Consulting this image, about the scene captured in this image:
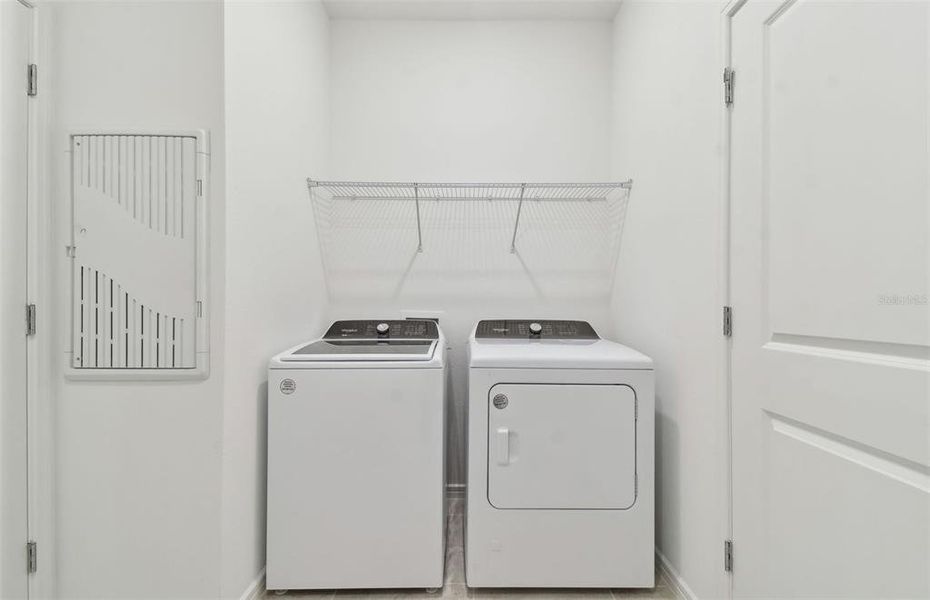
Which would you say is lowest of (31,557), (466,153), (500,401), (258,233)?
(31,557)

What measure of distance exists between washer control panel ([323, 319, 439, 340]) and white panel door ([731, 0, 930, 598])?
4.50 ft

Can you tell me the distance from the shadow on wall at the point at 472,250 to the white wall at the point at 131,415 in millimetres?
1146

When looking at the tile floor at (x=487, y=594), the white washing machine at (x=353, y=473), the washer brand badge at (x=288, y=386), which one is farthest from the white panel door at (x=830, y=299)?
the washer brand badge at (x=288, y=386)

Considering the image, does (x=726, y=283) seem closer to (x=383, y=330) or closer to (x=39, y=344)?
(x=383, y=330)

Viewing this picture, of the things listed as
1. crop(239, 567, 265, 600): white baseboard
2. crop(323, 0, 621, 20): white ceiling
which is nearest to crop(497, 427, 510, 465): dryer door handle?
crop(239, 567, 265, 600): white baseboard

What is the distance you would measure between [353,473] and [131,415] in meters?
0.76

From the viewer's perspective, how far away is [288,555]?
1.61m

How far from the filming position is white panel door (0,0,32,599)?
1290mm

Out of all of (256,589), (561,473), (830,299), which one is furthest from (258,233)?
(830,299)

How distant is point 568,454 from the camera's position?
1.62m

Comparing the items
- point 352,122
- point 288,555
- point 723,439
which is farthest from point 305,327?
point 723,439

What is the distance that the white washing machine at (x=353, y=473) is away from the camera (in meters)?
1.61

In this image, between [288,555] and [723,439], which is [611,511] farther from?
[288,555]

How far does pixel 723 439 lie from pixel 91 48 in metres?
2.41
